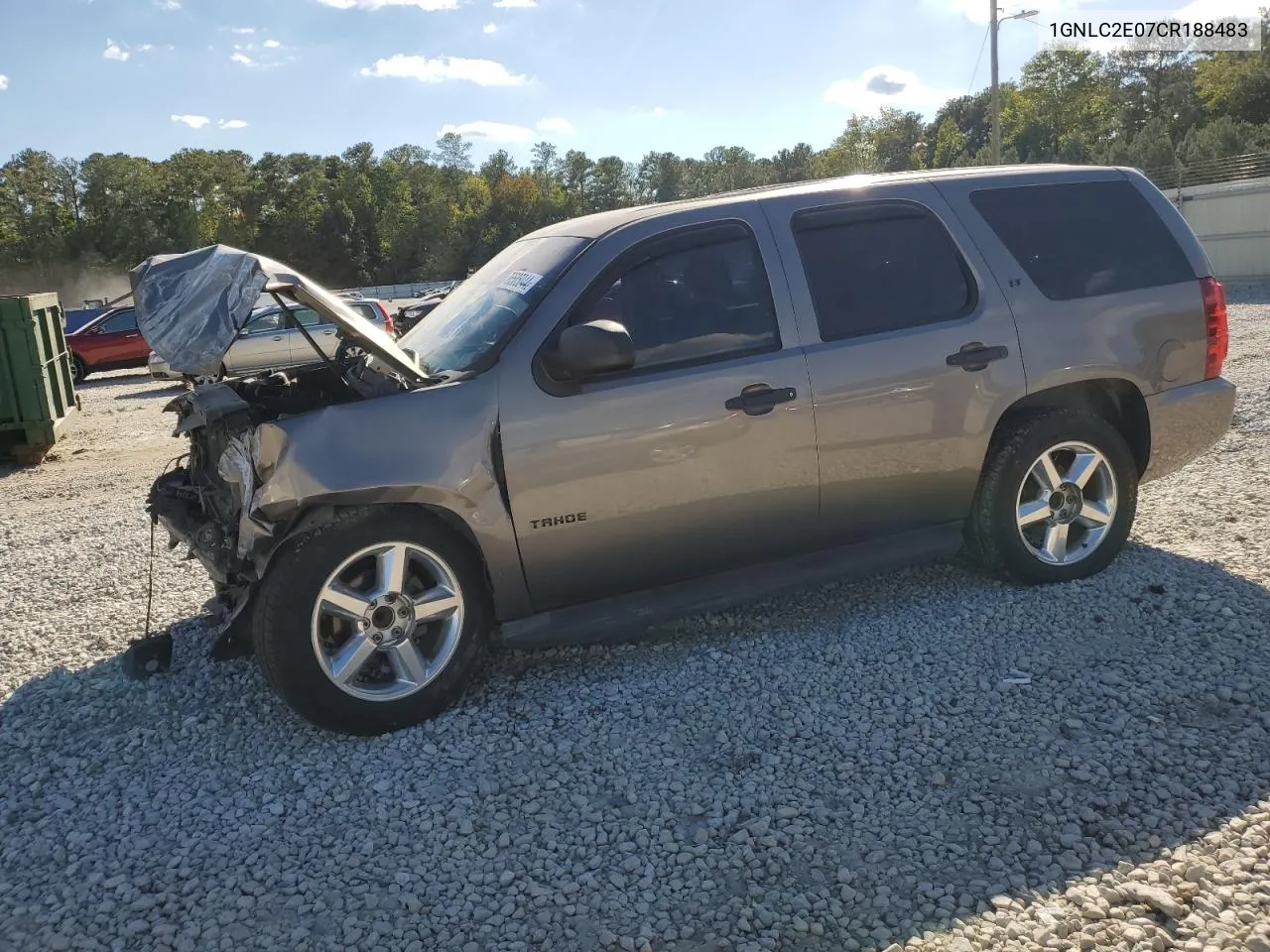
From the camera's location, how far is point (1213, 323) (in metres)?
4.99

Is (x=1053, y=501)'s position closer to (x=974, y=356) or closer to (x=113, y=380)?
(x=974, y=356)

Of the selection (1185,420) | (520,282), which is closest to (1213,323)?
(1185,420)

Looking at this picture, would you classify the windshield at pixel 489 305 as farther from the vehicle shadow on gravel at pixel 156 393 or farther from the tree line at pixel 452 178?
the tree line at pixel 452 178

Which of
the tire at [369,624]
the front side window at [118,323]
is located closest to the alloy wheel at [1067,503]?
the tire at [369,624]

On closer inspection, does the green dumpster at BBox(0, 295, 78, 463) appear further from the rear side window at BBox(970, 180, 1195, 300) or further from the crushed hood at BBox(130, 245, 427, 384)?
the rear side window at BBox(970, 180, 1195, 300)

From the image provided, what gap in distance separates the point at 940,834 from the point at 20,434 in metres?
10.8

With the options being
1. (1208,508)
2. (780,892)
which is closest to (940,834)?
(780,892)

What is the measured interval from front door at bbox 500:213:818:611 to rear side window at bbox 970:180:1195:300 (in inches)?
52.7

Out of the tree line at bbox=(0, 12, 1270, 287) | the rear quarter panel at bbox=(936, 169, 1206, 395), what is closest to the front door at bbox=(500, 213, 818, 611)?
the rear quarter panel at bbox=(936, 169, 1206, 395)

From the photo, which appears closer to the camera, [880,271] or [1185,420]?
[880,271]

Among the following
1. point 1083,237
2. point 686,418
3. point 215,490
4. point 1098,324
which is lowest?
point 215,490

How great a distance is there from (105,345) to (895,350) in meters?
21.0

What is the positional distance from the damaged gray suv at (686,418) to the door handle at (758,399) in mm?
10

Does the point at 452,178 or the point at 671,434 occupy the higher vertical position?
the point at 452,178
